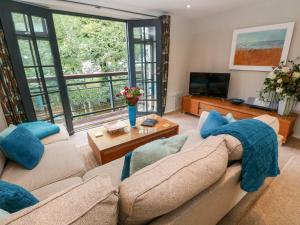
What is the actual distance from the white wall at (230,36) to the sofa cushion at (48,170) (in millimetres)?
3285

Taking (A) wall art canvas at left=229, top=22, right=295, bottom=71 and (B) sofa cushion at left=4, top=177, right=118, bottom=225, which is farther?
(A) wall art canvas at left=229, top=22, right=295, bottom=71

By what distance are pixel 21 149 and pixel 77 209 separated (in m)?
1.27

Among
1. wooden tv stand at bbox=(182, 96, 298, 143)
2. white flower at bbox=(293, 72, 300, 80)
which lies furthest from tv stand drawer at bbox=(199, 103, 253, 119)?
white flower at bbox=(293, 72, 300, 80)

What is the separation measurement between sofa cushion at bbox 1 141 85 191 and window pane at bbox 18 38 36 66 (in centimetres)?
143

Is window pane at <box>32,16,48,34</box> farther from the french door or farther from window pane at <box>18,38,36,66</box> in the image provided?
window pane at <box>18,38,36,66</box>

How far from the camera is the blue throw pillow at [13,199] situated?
75 centimetres

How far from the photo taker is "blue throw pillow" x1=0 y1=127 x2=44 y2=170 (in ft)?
4.67

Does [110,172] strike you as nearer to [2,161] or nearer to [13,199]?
[13,199]

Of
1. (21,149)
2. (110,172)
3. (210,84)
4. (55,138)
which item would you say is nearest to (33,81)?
(55,138)

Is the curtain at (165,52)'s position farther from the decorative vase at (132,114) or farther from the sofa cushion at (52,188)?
the sofa cushion at (52,188)

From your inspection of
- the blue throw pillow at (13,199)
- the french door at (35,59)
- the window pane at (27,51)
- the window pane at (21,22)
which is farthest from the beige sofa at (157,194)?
the window pane at (21,22)

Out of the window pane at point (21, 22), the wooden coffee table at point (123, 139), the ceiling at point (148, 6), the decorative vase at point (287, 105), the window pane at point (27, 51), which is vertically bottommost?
the wooden coffee table at point (123, 139)

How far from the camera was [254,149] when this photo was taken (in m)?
1.02

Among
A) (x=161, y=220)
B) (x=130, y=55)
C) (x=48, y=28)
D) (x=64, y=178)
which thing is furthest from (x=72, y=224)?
(x=130, y=55)
